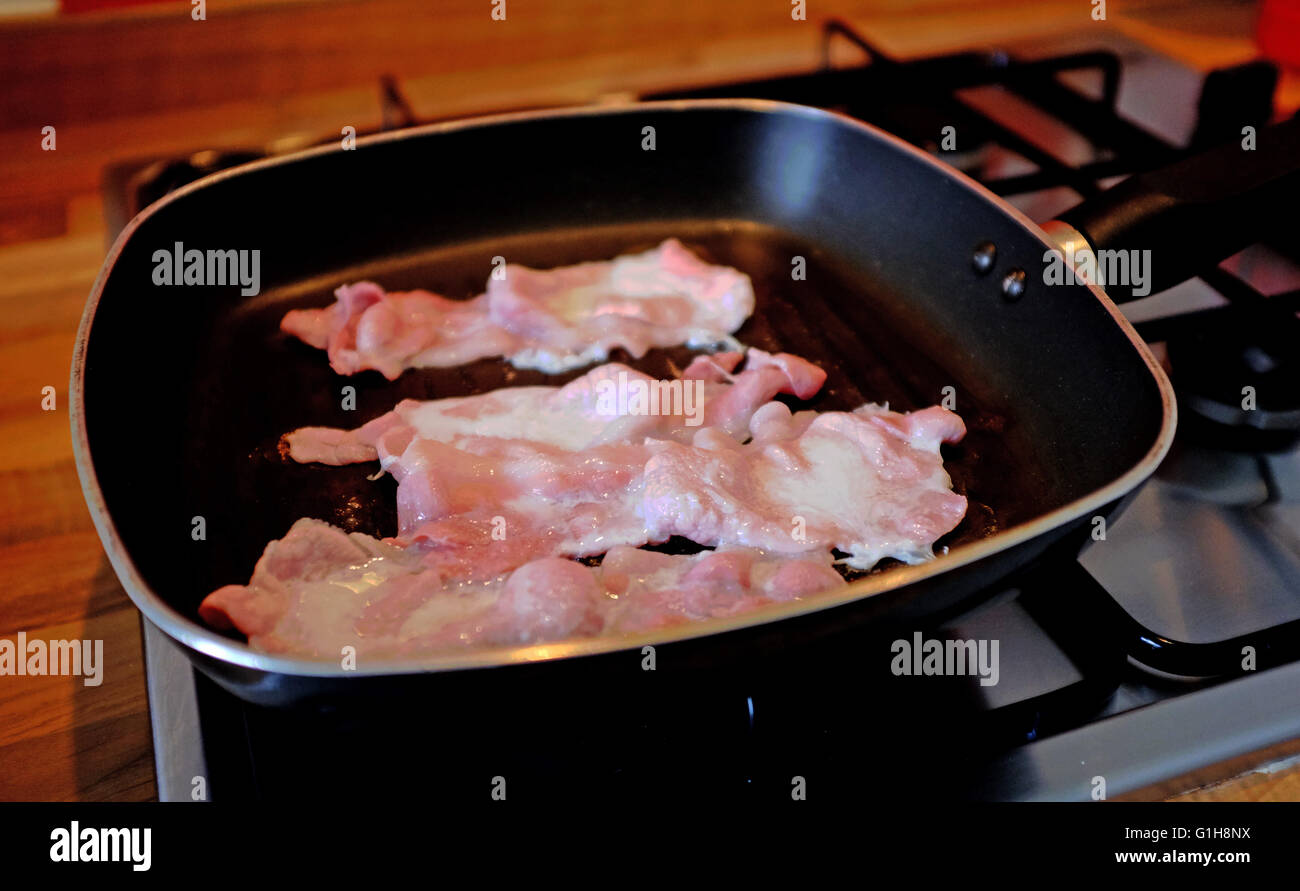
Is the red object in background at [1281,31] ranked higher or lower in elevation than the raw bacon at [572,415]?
higher

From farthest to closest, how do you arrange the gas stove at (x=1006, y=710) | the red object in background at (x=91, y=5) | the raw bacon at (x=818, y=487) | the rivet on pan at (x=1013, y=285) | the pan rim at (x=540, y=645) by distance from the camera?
the red object in background at (x=91, y=5)
the rivet on pan at (x=1013, y=285)
the raw bacon at (x=818, y=487)
the gas stove at (x=1006, y=710)
the pan rim at (x=540, y=645)

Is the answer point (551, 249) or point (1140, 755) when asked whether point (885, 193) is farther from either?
point (1140, 755)

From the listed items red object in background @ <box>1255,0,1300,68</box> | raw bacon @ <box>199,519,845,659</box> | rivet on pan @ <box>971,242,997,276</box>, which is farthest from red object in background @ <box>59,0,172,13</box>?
red object in background @ <box>1255,0,1300,68</box>

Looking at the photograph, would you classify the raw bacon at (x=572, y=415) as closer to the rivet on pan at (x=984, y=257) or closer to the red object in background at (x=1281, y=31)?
the rivet on pan at (x=984, y=257)

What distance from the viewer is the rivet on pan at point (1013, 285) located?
3.04ft

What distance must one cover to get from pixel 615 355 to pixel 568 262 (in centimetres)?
17

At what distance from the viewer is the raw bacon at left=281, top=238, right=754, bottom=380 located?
0.98 meters

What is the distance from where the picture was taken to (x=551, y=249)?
114 centimetres

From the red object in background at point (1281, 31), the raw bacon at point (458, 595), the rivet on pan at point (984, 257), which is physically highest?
the red object in background at point (1281, 31)

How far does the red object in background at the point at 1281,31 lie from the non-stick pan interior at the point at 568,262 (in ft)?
3.10

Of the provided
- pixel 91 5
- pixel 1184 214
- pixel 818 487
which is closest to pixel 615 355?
pixel 818 487

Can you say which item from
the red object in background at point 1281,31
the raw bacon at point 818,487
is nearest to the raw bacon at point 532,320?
the raw bacon at point 818,487

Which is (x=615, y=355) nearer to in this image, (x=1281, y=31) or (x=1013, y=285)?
(x=1013, y=285)
